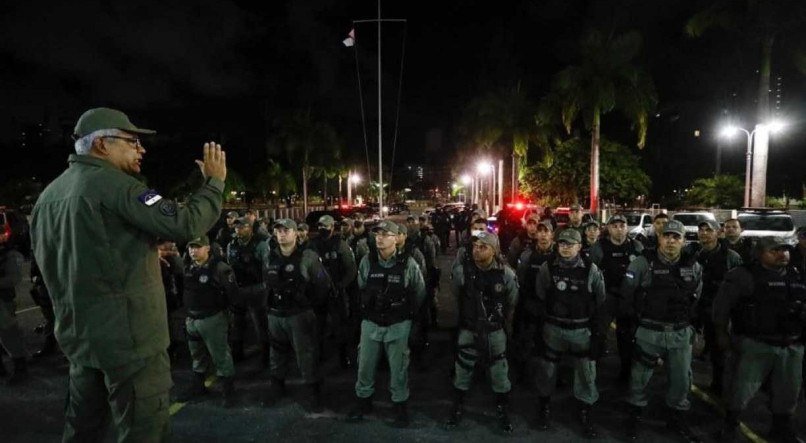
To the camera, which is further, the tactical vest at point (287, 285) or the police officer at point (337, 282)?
the police officer at point (337, 282)

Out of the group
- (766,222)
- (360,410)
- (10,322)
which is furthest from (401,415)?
(766,222)

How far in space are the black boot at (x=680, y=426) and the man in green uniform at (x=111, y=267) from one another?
175 inches

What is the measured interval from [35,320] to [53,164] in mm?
50993

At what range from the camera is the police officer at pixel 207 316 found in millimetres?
5559

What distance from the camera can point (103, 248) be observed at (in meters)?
2.39

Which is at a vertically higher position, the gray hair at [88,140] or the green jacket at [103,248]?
the gray hair at [88,140]

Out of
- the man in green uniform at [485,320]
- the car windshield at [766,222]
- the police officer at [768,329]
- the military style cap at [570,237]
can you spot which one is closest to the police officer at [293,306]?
the man in green uniform at [485,320]

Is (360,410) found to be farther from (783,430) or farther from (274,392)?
(783,430)

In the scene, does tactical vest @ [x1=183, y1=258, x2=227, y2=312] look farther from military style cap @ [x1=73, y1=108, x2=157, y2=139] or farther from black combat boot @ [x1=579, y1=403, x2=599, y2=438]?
→ black combat boot @ [x1=579, y1=403, x2=599, y2=438]

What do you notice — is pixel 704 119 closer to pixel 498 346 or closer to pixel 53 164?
pixel 498 346

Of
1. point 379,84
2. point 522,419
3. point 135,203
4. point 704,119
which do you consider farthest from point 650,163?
point 135,203

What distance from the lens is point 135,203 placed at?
2.41 m

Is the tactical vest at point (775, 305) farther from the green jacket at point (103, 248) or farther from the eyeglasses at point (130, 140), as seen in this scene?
the eyeglasses at point (130, 140)

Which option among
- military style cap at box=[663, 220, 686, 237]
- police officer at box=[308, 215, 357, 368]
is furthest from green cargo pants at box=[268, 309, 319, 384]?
military style cap at box=[663, 220, 686, 237]
